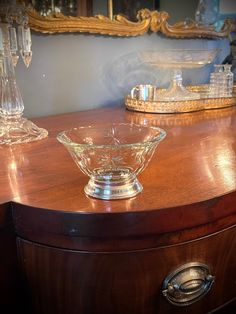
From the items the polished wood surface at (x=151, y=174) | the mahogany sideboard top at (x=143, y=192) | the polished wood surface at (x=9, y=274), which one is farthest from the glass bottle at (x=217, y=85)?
the polished wood surface at (x=9, y=274)

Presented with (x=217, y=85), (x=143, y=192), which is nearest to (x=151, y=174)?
(x=143, y=192)

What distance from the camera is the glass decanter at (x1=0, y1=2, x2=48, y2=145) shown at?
0.76m


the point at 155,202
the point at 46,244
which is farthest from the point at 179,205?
the point at 46,244

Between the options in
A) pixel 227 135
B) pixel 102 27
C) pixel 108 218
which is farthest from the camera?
pixel 102 27

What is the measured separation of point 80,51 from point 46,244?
2.42ft

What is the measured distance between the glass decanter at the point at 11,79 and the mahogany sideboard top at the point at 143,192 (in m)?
0.07

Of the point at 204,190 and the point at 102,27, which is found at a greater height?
the point at 102,27

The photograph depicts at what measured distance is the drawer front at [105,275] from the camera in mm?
469

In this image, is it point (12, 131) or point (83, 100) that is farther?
Answer: point (83, 100)

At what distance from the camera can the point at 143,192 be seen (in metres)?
0.49

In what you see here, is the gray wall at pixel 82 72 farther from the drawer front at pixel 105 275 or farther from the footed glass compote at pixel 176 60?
the drawer front at pixel 105 275

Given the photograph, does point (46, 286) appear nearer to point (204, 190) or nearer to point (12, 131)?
point (204, 190)

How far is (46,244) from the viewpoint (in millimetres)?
465

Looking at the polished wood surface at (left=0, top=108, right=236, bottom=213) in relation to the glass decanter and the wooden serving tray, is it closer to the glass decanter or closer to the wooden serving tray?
the glass decanter
